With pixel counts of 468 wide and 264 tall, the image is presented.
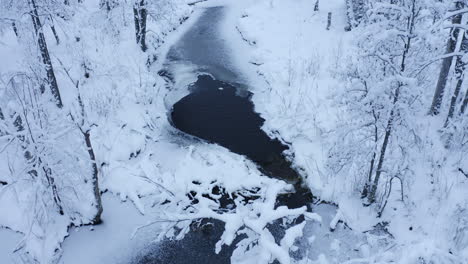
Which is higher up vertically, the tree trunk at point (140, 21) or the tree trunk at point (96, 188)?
the tree trunk at point (140, 21)

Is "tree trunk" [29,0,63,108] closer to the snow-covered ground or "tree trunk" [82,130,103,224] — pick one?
"tree trunk" [82,130,103,224]

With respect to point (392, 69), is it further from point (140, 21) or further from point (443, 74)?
point (140, 21)

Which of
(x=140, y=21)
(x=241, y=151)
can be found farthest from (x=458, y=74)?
(x=140, y=21)

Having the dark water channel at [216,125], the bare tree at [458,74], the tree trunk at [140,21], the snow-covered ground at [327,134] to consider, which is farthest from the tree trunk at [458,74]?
the tree trunk at [140,21]

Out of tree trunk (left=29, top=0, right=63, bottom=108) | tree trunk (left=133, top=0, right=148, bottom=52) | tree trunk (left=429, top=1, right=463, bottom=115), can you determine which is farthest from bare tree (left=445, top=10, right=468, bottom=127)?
tree trunk (left=133, top=0, right=148, bottom=52)

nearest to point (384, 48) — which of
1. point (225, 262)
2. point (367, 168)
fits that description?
point (367, 168)

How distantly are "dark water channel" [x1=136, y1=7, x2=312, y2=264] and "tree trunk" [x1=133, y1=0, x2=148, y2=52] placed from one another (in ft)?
5.08

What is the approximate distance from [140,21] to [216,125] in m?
7.79

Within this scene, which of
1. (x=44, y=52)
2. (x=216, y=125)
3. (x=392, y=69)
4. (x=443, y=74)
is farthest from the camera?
(x=216, y=125)

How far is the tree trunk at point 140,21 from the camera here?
17562 millimetres

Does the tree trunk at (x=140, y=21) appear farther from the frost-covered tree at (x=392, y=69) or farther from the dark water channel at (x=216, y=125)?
the frost-covered tree at (x=392, y=69)

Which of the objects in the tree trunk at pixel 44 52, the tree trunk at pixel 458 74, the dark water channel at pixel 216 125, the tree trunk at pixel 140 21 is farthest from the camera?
the tree trunk at pixel 140 21

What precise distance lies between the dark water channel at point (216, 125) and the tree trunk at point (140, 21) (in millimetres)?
1550

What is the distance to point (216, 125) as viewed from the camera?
13.7 metres
